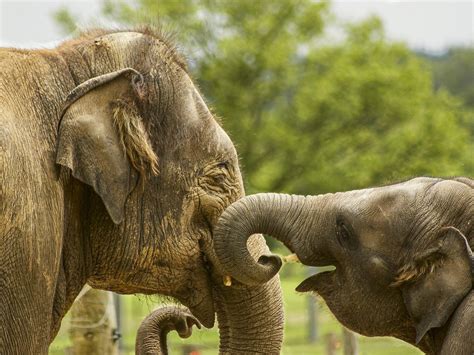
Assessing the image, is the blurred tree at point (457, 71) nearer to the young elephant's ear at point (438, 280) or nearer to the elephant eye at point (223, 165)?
the elephant eye at point (223, 165)

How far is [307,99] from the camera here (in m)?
39.2

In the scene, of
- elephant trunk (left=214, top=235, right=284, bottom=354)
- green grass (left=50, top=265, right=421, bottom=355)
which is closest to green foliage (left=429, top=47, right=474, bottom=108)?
green grass (left=50, top=265, right=421, bottom=355)

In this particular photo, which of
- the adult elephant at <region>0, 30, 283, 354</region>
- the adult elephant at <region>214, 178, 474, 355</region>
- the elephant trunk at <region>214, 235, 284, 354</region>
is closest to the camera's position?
the adult elephant at <region>214, 178, 474, 355</region>

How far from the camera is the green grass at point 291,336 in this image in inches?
531

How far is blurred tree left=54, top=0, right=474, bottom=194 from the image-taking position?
3769 cm

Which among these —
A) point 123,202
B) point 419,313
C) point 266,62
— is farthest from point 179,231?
point 266,62

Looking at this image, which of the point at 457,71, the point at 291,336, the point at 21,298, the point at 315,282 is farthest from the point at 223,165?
the point at 457,71

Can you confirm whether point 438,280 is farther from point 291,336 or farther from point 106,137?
point 291,336

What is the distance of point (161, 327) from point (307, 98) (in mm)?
31754

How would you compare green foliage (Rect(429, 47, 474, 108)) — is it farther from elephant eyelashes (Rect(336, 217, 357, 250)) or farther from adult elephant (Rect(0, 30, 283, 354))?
elephant eyelashes (Rect(336, 217, 357, 250))

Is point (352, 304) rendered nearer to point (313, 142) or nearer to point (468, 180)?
point (468, 180)

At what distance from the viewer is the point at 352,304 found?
6.26 meters

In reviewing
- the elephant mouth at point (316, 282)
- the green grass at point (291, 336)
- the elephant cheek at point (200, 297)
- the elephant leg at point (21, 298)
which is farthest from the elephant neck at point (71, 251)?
the green grass at point (291, 336)

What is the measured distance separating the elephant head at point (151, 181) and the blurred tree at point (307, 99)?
28.8 meters
